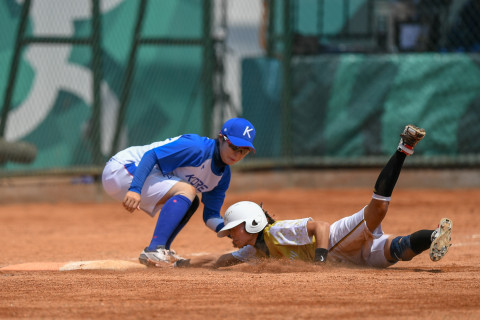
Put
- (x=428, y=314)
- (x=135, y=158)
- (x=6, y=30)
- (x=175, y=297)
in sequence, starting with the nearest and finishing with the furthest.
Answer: (x=428, y=314), (x=175, y=297), (x=135, y=158), (x=6, y=30)

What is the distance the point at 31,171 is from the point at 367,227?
6605mm

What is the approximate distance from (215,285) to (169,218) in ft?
3.75

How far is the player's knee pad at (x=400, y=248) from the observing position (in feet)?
18.6

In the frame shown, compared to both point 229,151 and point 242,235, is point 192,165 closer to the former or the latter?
point 229,151

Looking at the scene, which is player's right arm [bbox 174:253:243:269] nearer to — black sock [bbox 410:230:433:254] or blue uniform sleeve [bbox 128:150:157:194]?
blue uniform sleeve [bbox 128:150:157:194]

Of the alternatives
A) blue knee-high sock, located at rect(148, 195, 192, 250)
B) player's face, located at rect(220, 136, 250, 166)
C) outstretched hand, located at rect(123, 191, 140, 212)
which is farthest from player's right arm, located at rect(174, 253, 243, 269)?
player's face, located at rect(220, 136, 250, 166)

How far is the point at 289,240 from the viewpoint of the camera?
580 centimetres

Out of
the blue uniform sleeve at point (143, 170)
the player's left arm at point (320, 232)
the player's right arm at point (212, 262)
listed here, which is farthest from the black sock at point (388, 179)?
the blue uniform sleeve at point (143, 170)

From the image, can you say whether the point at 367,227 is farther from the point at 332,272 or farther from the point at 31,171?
the point at 31,171

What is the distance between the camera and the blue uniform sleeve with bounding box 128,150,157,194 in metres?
5.78

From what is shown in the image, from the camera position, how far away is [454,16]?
12.3 meters

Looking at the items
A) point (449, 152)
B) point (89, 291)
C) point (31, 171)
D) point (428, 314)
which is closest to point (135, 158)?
point (89, 291)

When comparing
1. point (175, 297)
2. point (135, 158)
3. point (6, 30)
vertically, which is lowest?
point (175, 297)

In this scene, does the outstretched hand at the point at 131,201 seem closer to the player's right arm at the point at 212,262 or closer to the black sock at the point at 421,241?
the player's right arm at the point at 212,262
